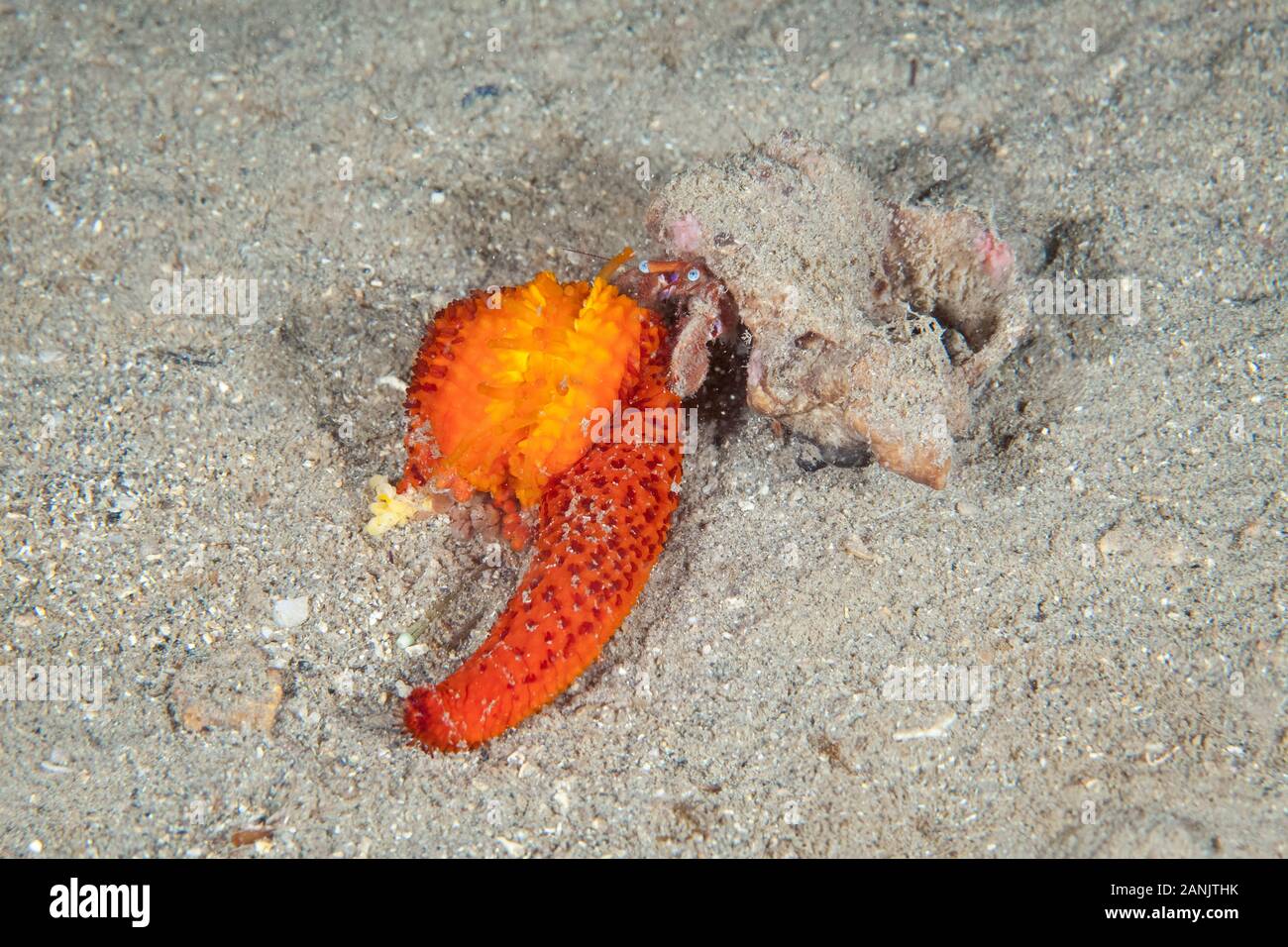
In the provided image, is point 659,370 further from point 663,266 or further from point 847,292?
point 847,292

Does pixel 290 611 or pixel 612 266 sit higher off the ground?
pixel 612 266

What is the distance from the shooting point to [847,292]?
3527 millimetres

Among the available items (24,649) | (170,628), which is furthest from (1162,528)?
(24,649)

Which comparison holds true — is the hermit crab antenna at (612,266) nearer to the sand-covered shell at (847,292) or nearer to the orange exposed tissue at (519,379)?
the orange exposed tissue at (519,379)

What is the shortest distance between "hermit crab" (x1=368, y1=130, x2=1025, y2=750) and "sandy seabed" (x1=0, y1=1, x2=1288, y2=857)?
0.25m

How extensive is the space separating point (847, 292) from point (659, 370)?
864 mm

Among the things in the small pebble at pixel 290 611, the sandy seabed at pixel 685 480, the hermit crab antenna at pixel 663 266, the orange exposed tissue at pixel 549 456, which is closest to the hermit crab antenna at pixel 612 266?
the orange exposed tissue at pixel 549 456

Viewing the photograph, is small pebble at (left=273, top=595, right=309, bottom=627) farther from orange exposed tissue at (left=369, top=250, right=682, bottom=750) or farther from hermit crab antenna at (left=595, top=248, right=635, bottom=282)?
hermit crab antenna at (left=595, top=248, right=635, bottom=282)

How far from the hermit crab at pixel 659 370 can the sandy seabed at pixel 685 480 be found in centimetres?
25

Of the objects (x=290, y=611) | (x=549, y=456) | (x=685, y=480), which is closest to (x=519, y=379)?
(x=549, y=456)

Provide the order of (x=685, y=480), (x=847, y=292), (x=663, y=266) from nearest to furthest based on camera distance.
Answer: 1. (x=847, y=292)
2. (x=663, y=266)
3. (x=685, y=480)

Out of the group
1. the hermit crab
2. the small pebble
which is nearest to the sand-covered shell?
the hermit crab

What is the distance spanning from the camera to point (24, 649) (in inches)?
132

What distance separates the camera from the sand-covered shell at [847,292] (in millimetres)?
3229
